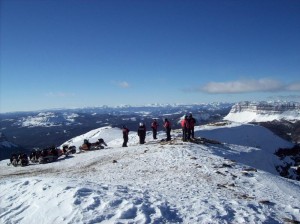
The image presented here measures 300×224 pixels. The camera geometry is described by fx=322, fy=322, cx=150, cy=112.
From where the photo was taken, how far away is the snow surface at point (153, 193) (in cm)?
1288

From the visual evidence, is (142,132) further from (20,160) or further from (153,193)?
(153,193)

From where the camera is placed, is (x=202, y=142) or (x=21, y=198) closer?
(x=21, y=198)

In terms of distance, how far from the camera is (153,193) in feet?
50.4

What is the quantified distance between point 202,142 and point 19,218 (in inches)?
805

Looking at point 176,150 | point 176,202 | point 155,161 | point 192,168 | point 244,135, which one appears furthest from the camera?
point 244,135

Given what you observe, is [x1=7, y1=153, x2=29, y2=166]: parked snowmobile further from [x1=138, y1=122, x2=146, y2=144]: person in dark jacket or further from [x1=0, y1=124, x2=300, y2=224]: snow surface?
[x1=138, y1=122, x2=146, y2=144]: person in dark jacket

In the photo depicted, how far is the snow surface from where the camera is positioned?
42.3 feet

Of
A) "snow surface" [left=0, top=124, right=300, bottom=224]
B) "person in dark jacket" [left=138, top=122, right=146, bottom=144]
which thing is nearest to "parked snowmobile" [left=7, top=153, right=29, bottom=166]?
"snow surface" [left=0, top=124, right=300, bottom=224]

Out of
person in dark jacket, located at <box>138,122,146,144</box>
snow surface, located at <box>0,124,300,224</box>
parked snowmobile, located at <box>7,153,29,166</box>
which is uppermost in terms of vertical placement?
person in dark jacket, located at <box>138,122,146,144</box>

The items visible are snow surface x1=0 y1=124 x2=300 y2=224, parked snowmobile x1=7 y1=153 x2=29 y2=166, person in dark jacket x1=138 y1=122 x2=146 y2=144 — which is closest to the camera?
snow surface x1=0 y1=124 x2=300 y2=224

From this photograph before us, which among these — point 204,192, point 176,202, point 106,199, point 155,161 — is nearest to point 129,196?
point 106,199

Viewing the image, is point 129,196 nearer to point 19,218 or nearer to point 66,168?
point 19,218

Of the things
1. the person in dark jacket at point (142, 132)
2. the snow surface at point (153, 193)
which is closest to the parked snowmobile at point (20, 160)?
the snow surface at point (153, 193)

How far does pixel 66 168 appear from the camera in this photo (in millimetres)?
24797
